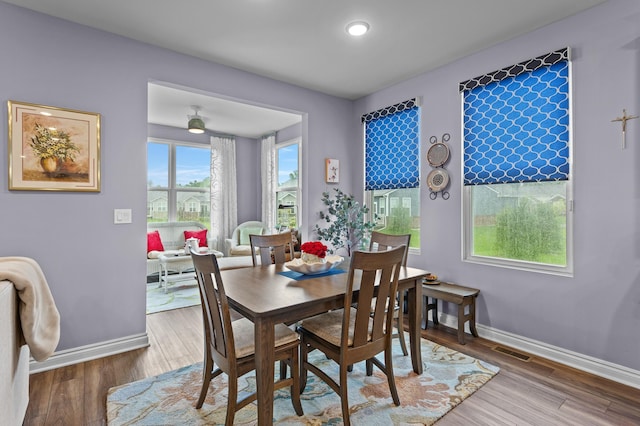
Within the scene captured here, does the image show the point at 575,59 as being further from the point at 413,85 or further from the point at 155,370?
the point at 155,370

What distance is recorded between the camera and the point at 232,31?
2758 mm

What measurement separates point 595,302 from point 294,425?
7.74 feet

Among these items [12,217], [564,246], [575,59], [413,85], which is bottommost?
[564,246]

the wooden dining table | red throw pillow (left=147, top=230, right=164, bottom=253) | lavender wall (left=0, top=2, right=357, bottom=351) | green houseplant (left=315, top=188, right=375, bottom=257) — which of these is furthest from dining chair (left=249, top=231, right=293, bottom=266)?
red throw pillow (left=147, top=230, right=164, bottom=253)

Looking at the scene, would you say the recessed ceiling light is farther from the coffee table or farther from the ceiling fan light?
the coffee table

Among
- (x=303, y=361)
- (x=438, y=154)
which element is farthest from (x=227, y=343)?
(x=438, y=154)

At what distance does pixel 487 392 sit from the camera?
217cm

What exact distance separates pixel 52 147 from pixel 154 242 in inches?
118

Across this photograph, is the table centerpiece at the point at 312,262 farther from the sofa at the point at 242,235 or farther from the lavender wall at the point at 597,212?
the sofa at the point at 242,235

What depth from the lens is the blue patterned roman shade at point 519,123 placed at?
262 cm

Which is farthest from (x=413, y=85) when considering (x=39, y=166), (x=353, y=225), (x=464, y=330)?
(x=39, y=166)

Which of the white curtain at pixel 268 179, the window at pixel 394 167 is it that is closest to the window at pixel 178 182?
the white curtain at pixel 268 179

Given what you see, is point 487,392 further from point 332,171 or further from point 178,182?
point 178,182

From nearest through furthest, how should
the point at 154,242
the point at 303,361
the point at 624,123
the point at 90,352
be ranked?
the point at 303,361 < the point at 624,123 < the point at 90,352 < the point at 154,242
